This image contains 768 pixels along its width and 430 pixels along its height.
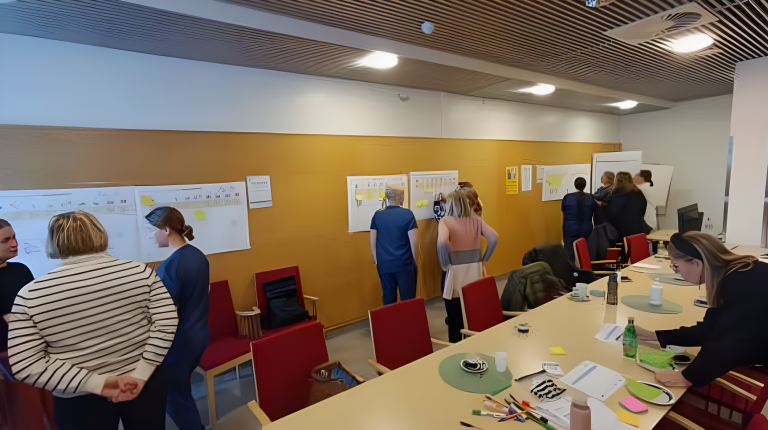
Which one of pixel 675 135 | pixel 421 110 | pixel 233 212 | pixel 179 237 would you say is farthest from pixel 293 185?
pixel 675 135

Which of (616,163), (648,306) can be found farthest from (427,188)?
(616,163)

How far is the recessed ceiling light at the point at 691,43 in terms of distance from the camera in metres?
3.08

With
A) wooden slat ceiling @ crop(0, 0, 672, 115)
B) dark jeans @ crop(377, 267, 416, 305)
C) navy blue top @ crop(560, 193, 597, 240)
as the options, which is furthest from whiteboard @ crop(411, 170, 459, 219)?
navy blue top @ crop(560, 193, 597, 240)

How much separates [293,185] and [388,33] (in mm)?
1717

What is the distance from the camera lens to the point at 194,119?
10.3ft

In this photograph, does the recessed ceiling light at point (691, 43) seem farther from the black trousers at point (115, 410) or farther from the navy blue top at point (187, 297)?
the black trousers at point (115, 410)

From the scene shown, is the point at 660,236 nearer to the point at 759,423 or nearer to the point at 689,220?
the point at 689,220

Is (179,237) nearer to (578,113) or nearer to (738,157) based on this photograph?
(738,157)

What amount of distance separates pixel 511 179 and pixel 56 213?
5619 millimetres

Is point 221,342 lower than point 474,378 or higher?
lower

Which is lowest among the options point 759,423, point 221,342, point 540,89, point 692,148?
point 221,342

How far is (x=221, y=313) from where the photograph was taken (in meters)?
3.19

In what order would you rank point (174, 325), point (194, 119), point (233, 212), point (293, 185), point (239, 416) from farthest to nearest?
point (293, 185) → point (233, 212) → point (194, 119) → point (239, 416) → point (174, 325)

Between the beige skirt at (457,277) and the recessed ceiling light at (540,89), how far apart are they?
2.68m
